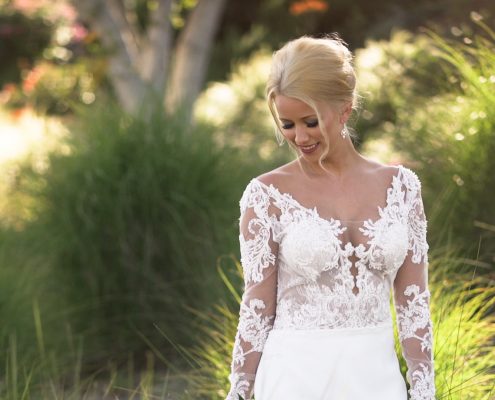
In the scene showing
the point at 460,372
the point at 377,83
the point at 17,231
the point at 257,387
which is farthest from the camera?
the point at 377,83

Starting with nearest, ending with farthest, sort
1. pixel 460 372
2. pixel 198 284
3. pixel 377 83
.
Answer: pixel 460 372
pixel 198 284
pixel 377 83

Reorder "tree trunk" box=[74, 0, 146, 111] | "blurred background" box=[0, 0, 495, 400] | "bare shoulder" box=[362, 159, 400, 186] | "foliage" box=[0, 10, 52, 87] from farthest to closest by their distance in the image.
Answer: "foliage" box=[0, 10, 52, 87] < "tree trunk" box=[74, 0, 146, 111] < "blurred background" box=[0, 0, 495, 400] < "bare shoulder" box=[362, 159, 400, 186]

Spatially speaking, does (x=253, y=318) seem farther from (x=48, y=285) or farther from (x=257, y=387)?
(x=48, y=285)

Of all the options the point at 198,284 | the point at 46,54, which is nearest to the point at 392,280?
the point at 198,284

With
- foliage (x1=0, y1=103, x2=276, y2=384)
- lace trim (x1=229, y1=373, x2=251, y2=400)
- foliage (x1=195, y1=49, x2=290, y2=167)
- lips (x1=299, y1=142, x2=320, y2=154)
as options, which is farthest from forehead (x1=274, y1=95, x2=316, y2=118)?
foliage (x1=195, y1=49, x2=290, y2=167)

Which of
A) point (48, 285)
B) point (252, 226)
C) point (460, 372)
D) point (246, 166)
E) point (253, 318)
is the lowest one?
point (48, 285)

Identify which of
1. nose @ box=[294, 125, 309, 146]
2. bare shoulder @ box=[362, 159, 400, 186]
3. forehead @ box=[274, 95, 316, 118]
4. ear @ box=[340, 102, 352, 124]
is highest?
forehead @ box=[274, 95, 316, 118]

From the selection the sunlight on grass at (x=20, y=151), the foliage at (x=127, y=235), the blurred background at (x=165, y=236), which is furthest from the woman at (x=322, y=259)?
the sunlight on grass at (x=20, y=151)

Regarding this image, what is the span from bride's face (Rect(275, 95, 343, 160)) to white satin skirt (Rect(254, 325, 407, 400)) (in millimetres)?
543

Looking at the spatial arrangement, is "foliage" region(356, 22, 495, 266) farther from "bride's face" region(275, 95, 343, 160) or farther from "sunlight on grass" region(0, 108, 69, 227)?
"sunlight on grass" region(0, 108, 69, 227)

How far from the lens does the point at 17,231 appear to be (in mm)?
6855

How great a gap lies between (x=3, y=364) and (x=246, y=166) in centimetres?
253

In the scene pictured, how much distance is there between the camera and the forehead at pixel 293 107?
110 inches

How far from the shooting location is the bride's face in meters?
2.79
